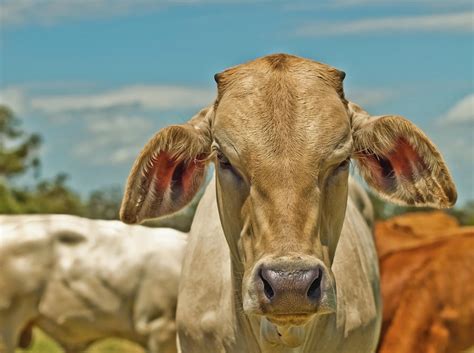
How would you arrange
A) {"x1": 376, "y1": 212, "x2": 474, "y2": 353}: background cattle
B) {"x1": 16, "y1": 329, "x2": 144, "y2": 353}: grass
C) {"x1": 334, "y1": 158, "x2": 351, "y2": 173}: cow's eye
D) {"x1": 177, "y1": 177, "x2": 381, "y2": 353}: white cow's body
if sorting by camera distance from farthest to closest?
{"x1": 16, "y1": 329, "x2": 144, "y2": 353}: grass < {"x1": 376, "y1": 212, "x2": 474, "y2": 353}: background cattle < {"x1": 177, "y1": 177, "x2": 381, "y2": 353}: white cow's body < {"x1": 334, "y1": 158, "x2": 351, "y2": 173}: cow's eye

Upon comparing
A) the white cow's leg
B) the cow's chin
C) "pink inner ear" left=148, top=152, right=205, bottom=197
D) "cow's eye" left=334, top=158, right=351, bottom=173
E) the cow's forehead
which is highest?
the cow's forehead

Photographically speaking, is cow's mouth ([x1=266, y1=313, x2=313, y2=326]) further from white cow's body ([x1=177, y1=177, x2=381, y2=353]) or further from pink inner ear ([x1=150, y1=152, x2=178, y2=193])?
pink inner ear ([x1=150, y1=152, x2=178, y2=193])

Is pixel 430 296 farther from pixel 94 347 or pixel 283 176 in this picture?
pixel 94 347

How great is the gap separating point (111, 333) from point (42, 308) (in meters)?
0.73

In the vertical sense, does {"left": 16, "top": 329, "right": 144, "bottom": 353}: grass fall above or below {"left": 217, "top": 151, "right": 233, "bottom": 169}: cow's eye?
below

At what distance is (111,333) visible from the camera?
11242 millimetres

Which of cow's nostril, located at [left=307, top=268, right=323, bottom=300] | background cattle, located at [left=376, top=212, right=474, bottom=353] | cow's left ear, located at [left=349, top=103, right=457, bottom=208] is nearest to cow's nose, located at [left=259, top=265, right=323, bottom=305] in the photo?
cow's nostril, located at [left=307, top=268, right=323, bottom=300]

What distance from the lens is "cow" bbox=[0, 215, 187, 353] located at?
1096 centimetres

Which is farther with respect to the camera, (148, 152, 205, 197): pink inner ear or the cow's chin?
(148, 152, 205, 197): pink inner ear

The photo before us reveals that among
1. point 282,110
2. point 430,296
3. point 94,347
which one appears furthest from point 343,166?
point 94,347

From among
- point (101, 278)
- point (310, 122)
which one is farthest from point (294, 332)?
point (101, 278)

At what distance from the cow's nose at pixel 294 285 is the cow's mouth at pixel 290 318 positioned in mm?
87

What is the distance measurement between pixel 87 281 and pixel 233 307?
5637 millimetres

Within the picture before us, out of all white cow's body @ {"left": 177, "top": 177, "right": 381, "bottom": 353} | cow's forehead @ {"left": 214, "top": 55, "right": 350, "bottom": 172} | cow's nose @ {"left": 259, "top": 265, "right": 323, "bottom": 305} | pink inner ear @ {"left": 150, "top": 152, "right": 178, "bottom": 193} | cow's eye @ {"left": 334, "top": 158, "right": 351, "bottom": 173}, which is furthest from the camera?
white cow's body @ {"left": 177, "top": 177, "right": 381, "bottom": 353}
